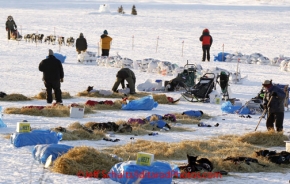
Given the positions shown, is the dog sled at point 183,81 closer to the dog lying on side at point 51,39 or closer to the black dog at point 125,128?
the black dog at point 125,128

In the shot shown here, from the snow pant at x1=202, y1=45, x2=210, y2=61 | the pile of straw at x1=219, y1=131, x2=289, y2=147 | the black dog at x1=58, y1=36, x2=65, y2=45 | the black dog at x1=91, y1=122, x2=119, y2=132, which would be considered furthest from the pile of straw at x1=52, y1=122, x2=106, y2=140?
the black dog at x1=58, y1=36, x2=65, y2=45

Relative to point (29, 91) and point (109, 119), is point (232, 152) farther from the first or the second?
point (29, 91)

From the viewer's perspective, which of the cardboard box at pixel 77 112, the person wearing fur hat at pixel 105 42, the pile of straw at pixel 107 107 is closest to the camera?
the cardboard box at pixel 77 112

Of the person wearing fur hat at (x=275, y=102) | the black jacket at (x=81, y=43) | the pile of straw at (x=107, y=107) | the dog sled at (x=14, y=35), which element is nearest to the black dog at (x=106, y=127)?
the person wearing fur hat at (x=275, y=102)

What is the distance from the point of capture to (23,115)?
47.3 ft

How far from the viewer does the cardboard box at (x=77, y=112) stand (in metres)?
14.4

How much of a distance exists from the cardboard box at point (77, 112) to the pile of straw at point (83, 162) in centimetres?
511

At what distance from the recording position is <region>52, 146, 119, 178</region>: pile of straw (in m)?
8.84

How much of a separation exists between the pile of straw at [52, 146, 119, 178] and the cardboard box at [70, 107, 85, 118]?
5.11 meters

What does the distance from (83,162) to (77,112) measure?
17.8 feet

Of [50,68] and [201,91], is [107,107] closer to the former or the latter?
[50,68]

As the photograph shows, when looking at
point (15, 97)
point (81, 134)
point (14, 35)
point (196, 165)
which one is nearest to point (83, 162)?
point (196, 165)

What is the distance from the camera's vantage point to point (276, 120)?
13.2 meters

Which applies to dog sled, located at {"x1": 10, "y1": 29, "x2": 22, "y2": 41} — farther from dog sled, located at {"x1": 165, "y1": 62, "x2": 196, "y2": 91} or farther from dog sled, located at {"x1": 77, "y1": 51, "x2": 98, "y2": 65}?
dog sled, located at {"x1": 165, "y1": 62, "x2": 196, "y2": 91}
